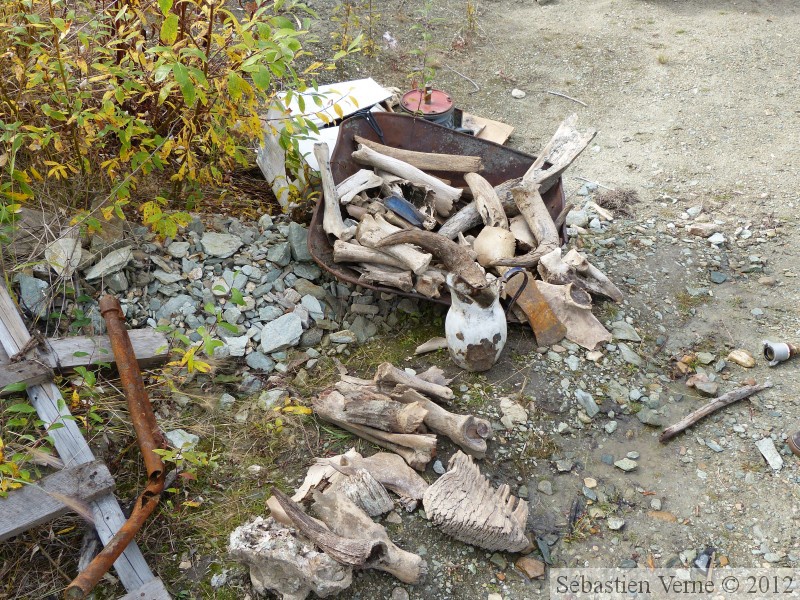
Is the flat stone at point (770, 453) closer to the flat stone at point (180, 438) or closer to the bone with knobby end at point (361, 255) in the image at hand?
the bone with knobby end at point (361, 255)

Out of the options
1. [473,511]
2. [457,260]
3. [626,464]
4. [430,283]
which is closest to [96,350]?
[430,283]

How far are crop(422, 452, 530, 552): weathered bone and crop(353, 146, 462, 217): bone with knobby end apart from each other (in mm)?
1842

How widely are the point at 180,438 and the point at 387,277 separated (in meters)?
1.35

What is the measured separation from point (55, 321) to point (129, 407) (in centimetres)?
83

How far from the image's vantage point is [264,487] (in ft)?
9.64

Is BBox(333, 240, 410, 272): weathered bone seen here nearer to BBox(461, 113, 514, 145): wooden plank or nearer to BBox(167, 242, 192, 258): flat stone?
BBox(167, 242, 192, 258): flat stone

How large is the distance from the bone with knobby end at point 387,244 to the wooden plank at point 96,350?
1.22 m

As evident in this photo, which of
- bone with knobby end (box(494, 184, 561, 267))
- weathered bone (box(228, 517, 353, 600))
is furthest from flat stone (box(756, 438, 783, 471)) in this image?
weathered bone (box(228, 517, 353, 600))

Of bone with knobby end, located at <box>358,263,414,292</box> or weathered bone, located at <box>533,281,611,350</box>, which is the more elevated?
bone with knobby end, located at <box>358,263,414,292</box>

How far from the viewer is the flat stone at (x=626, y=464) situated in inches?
123

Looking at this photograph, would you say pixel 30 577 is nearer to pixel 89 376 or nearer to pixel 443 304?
pixel 89 376

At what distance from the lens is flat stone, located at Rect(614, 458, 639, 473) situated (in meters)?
3.12

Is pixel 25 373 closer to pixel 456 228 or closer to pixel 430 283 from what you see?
pixel 430 283

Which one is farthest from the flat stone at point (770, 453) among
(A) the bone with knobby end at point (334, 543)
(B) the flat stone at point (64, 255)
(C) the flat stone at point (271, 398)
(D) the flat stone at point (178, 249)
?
(B) the flat stone at point (64, 255)
